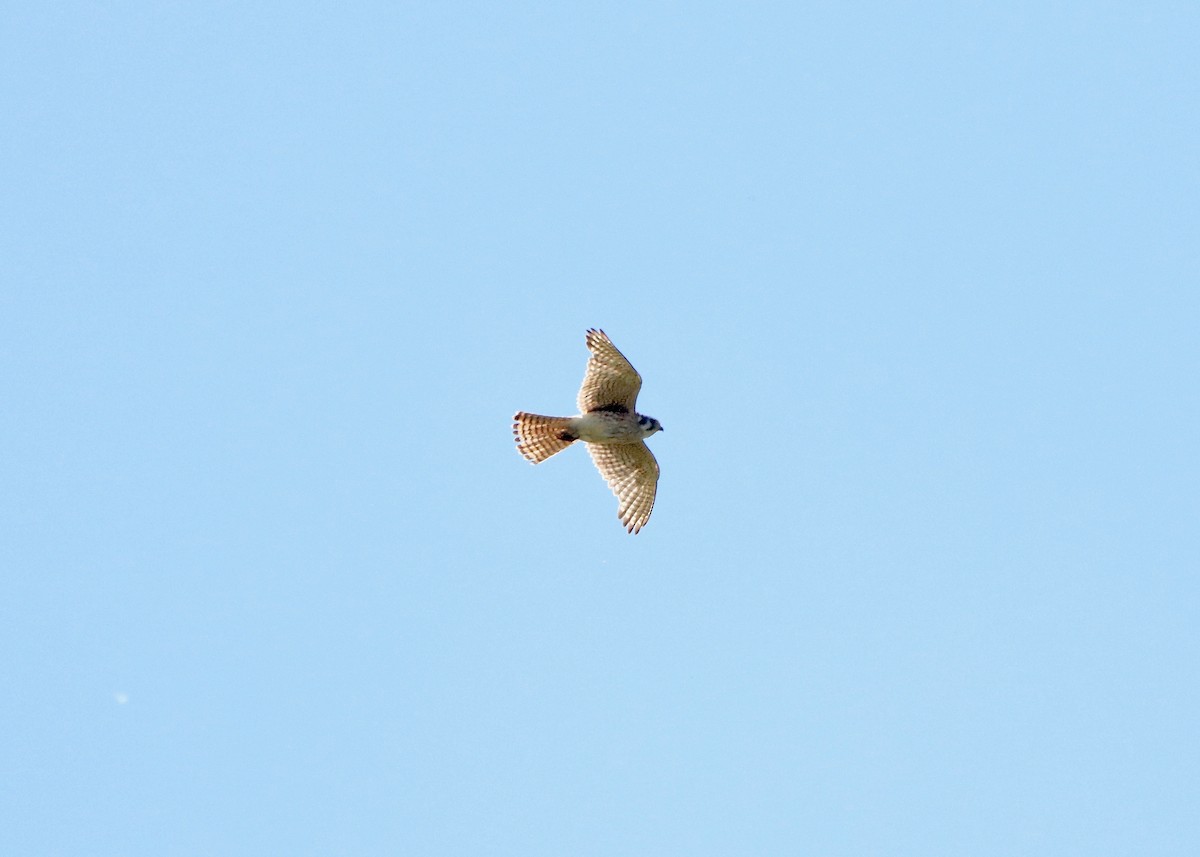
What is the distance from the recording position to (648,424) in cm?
2177

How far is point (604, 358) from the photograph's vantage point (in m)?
20.9

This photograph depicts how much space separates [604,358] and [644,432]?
51.3 inches

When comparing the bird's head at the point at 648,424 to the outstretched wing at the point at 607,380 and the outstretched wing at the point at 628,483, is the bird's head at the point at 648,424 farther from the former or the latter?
the outstretched wing at the point at 628,483

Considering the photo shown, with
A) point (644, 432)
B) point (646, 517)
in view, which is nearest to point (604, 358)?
point (644, 432)

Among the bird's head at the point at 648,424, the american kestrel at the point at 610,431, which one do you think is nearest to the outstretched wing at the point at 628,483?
the american kestrel at the point at 610,431

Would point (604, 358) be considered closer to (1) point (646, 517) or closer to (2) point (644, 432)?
(2) point (644, 432)

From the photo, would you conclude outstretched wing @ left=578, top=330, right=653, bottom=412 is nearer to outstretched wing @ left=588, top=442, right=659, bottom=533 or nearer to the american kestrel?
the american kestrel

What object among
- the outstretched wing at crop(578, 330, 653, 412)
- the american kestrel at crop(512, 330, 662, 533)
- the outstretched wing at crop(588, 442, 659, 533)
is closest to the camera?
the outstretched wing at crop(578, 330, 653, 412)

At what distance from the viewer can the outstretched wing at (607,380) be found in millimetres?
20766

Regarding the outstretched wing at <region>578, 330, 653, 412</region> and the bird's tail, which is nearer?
→ the outstretched wing at <region>578, 330, 653, 412</region>

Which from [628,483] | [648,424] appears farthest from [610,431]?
[628,483]

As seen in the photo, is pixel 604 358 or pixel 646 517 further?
pixel 646 517

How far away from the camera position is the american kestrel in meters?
21.1

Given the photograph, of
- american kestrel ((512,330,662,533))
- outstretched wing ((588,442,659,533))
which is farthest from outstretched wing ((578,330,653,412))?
outstretched wing ((588,442,659,533))
